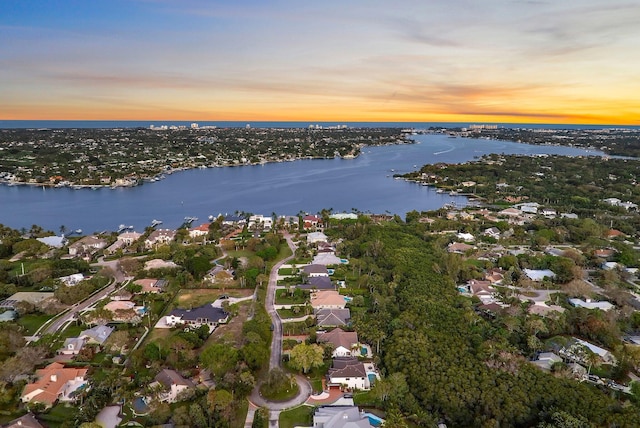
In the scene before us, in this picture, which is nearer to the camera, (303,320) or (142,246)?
(303,320)

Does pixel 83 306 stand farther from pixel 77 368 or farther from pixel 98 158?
pixel 98 158

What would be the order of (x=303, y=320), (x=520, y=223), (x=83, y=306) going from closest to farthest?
(x=303, y=320), (x=83, y=306), (x=520, y=223)

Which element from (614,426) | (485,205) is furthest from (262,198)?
(614,426)

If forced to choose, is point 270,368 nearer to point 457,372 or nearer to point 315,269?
point 457,372

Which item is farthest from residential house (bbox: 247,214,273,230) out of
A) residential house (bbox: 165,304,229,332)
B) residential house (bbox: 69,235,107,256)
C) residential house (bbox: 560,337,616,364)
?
residential house (bbox: 560,337,616,364)

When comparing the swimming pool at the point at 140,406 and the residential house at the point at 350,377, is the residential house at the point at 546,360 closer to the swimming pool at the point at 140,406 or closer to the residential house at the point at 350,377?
the residential house at the point at 350,377

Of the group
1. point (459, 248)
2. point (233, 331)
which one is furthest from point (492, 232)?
point (233, 331)

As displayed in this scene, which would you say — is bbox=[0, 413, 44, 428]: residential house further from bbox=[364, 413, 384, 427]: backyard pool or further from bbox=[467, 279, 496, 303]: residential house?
bbox=[467, 279, 496, 303]: residential house
